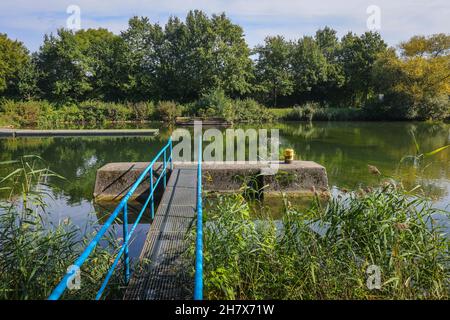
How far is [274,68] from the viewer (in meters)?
36.5

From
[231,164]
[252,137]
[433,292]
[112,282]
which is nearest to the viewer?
[433,292]

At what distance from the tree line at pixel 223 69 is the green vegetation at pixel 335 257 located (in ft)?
92.1

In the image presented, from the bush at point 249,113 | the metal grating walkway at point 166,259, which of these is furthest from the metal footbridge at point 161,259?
the bush at point 249,113

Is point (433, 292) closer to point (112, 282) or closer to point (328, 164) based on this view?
point (112, 282)

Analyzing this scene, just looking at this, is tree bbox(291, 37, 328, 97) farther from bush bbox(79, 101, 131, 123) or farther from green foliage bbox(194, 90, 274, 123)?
bush bbox(79, 101, 131, 123)

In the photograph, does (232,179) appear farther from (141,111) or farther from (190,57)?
(190,57)

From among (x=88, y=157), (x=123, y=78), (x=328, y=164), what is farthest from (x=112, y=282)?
(x=123, y=78)

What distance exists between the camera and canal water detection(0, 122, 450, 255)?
23.0ft

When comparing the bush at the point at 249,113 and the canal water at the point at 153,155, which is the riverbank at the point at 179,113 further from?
the canal water at the point at 153,155

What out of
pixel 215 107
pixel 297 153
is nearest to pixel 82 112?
pixel 215 107

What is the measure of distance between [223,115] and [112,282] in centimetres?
2474

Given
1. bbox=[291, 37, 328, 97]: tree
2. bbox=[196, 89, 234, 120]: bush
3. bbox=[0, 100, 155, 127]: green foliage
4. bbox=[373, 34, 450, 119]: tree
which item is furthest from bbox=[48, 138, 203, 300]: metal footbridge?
bbox=[291, 37, 328, 97]: tree

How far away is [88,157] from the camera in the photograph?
41.7ft

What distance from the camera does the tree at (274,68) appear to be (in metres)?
35.8
